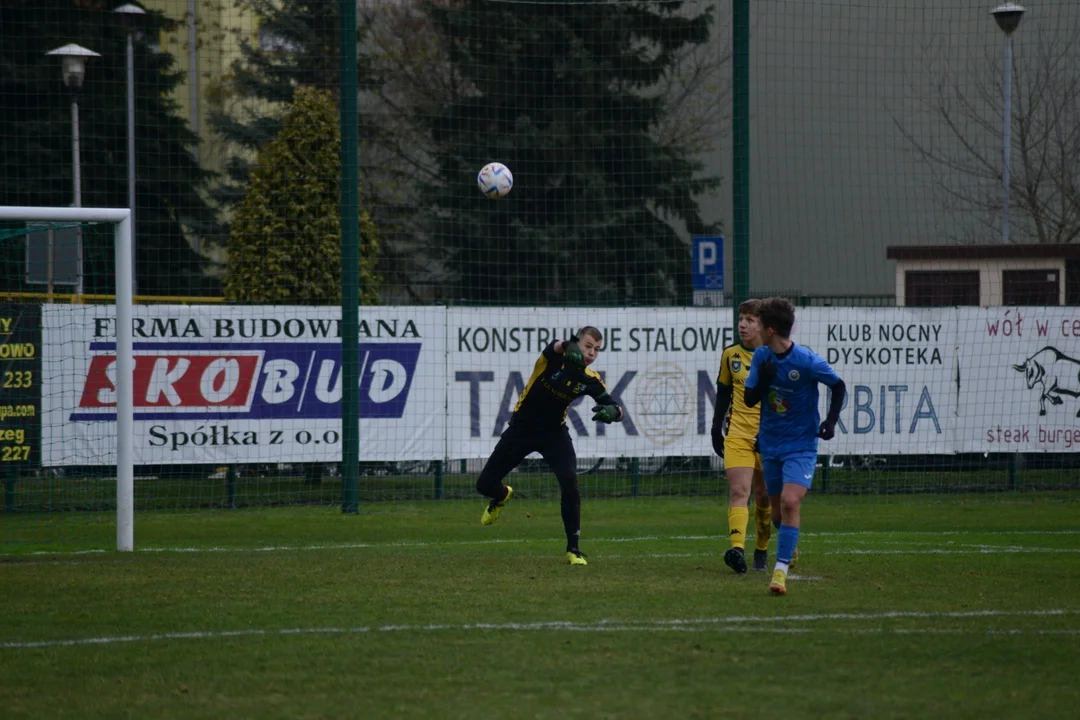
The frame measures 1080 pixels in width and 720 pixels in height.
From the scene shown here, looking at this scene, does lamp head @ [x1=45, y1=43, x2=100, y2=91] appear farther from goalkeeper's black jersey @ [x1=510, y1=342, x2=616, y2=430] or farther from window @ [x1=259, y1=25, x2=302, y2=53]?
goalkeeper's black jersey @ [x1=510, y1=342, x2=616, y2=430]

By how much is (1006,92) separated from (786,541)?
12276 mm

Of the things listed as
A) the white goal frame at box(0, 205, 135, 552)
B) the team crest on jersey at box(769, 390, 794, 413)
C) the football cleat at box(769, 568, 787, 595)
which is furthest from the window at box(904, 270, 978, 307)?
the football cleat at box(769, 568, 787, 595)

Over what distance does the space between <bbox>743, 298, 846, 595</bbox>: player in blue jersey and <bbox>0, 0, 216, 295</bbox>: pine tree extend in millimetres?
17622

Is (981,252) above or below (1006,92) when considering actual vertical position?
below

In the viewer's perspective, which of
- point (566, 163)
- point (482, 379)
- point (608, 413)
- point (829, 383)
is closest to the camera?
point (829, 383)

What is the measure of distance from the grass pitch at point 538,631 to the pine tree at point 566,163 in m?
13.8

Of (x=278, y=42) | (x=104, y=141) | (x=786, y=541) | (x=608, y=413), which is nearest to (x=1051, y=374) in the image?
(x=608, y=413)

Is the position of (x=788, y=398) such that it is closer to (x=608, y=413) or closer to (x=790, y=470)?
(x=790, y=470)

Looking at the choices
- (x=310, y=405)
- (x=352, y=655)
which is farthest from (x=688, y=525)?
(x=352, y=655)

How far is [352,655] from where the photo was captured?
6.96 metres

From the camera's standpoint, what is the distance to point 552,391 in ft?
37.0

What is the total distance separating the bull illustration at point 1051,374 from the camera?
758 inches

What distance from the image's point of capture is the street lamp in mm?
18453

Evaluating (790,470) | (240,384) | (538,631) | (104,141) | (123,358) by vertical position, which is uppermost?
(104,141)
